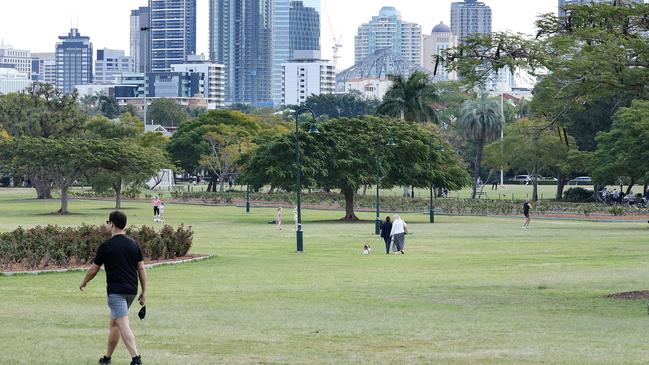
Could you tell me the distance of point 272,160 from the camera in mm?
76625

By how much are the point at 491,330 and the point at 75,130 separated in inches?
4091

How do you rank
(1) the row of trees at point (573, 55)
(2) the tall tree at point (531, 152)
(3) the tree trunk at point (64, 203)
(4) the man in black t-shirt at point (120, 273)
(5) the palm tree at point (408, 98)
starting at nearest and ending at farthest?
(4) the man in black t-shirt at point (120, 273)
(1) the row of trees at point (573, 55)
(3) the tree trunk at point (64, 203)
(2) the tall tree at point (531, 152)
(5) the palm tree at point (408, 98)

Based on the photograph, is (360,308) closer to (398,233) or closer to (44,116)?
(398,233)

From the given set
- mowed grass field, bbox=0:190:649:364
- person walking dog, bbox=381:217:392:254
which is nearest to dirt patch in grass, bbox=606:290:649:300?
mowed grass field, bbox=0:190:649:364

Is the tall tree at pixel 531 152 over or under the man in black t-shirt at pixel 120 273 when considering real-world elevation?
over

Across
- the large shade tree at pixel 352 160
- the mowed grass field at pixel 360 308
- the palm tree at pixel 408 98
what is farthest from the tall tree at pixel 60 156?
the mowed grass field at pixel 360 308

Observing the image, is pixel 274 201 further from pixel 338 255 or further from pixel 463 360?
pixel 463 360

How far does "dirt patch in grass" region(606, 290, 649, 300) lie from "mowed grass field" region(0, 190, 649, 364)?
61 centimetres

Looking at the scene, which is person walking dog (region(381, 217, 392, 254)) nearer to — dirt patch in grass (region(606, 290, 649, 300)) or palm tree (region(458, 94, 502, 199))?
dirt patch in grass (region(606, 290, 649, 300))

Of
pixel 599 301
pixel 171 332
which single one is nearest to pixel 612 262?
pixel 599 301

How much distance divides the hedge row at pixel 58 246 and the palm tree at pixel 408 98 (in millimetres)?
73273

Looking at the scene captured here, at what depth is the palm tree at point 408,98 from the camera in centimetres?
11238

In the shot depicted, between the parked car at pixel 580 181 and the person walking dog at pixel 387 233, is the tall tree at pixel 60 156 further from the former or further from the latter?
the parked car at pixel 580 181

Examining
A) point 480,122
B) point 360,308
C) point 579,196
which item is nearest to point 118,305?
point 360,308
